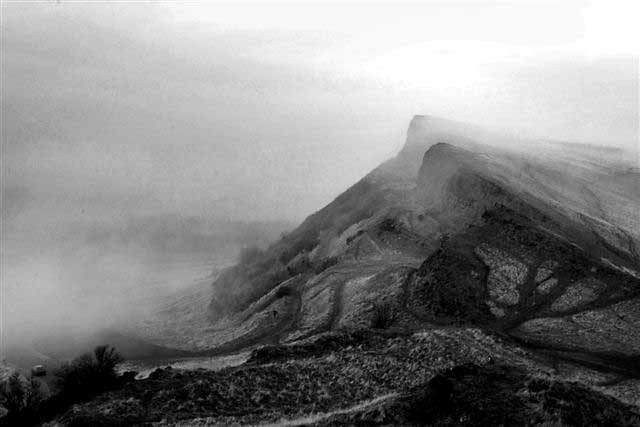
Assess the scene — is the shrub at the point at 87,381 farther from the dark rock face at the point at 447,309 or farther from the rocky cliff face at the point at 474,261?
the rocky cliff face at the point at 474,261

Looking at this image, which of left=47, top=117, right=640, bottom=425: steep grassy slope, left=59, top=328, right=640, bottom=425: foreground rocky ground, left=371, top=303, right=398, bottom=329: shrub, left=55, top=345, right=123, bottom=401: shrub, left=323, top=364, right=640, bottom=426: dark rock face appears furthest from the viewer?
left=371, top=303, right=398, bottom=329: shrub

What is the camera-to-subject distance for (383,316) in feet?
238

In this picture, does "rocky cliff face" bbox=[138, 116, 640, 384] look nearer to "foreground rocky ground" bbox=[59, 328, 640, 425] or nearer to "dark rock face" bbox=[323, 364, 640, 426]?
"foreground rocky ground" bbox=[59, 328, 640, 425]

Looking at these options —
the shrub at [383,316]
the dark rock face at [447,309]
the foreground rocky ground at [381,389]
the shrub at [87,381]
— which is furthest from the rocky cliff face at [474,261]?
the shrub at [87,381]

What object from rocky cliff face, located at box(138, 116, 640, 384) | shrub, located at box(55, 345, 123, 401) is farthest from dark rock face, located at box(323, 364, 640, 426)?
rocky cliff face, located at box(138, 116, 640, 384)

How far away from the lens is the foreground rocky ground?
35969 mm

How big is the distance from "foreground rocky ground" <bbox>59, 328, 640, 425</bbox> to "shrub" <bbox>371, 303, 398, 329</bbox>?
1183cm

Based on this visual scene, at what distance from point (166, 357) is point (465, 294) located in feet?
156

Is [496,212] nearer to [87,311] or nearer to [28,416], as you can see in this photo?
[28,416]

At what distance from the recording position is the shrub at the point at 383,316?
234ft

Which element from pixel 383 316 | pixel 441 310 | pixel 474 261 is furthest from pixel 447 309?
pixel 474 261

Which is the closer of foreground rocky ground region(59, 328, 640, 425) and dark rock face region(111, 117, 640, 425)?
foreground rocky ground region(59, 328, 640, 425)

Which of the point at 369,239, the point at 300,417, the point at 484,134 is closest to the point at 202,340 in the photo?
the point at 369,239

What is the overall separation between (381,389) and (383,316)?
23.6 metres
